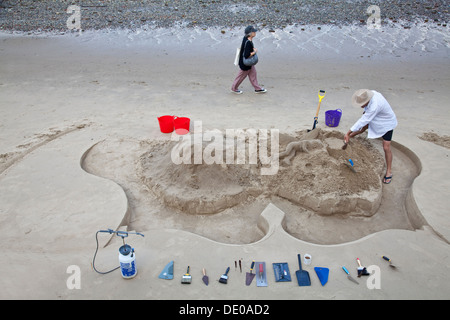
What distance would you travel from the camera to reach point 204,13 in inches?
487

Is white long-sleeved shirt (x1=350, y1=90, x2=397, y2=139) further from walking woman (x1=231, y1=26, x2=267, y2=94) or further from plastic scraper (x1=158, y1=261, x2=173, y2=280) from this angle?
walking woman (x1=231, y1=26, x2=267, y2=94)

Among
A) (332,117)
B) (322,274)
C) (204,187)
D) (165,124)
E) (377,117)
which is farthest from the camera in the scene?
(332,117)

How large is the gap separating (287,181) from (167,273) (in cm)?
202

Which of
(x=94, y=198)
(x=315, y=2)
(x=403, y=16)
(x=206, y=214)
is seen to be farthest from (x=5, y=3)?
(x=403, y=16)

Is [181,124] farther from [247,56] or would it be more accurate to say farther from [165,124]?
[247,56]

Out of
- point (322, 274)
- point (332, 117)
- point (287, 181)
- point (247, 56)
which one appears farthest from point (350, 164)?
point (247, 56)

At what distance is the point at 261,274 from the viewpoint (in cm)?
279

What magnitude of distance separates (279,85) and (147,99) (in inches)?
126

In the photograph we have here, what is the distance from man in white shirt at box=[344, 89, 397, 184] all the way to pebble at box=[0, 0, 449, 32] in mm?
8021

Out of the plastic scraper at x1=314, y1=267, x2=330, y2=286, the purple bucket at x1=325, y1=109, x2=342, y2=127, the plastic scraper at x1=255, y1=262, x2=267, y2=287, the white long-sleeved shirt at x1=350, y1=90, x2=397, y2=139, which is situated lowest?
the plastic scraper at x1=255, y1=262, x2=267, y2=287

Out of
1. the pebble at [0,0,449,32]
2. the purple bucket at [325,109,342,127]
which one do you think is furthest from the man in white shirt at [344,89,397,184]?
the pebble at [0,0,449,32]

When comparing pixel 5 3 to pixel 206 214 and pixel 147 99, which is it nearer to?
pixel 147 99

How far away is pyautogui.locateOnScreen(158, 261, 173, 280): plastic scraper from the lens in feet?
8.96

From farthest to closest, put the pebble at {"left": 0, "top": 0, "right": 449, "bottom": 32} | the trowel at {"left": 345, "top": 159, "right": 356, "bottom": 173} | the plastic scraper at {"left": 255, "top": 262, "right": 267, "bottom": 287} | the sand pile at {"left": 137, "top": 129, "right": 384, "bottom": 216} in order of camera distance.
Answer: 1. the pebble at {"left": 0, "top": 0, "right": 449, "bottom": 32}
2. the trowel at {"left": 345, "top": 159, "right": 356, "bottom": 173}
3. the sand pile at {"left": 137, "top": 129, "right": 384, "bottom": 216}
4. the plastic scraper at {"left": 255, "top": 262, "right": 267, "bottom": 287}
